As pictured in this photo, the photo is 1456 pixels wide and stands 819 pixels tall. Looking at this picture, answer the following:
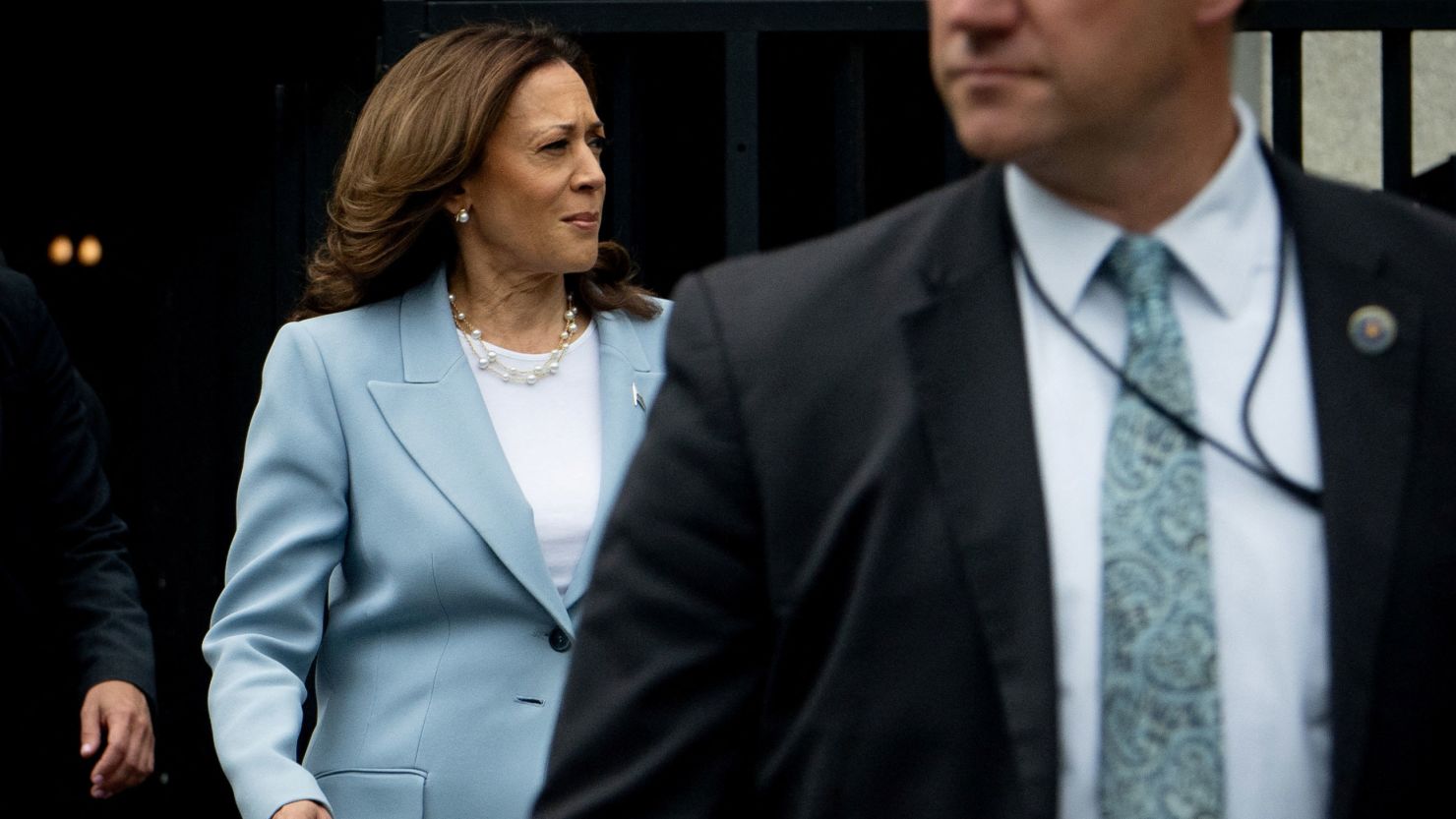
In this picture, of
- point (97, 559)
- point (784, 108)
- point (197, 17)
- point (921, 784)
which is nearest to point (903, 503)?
point (921, 784)

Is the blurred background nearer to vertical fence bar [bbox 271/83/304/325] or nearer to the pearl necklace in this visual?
vertical fence bar [bbox 271/83/304/325]

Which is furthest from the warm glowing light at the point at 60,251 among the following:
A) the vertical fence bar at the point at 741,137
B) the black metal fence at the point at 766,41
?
the vertical fence bar at the point at 741,137

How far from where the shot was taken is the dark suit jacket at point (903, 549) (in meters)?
1.52

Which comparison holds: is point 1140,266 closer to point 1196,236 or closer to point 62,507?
point 1196,236

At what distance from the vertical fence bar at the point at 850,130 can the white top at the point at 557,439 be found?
1.84ft

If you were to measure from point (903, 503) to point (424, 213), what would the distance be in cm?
203

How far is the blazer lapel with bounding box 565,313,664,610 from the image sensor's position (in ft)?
10.3

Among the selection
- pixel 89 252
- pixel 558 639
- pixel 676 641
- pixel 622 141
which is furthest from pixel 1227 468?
pixel 89 252

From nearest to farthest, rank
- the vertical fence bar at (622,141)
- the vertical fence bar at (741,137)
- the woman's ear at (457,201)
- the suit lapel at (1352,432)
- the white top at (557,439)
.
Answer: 1. the suit lapel at (1352,432)
2. the white top at (557,439)
3. the woman's ear at (457,201)
4. the vertical fence bar at (741,137)
5. the vertical fence bar at (622,141)

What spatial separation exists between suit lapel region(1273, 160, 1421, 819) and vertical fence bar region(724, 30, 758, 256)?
77.9 inches

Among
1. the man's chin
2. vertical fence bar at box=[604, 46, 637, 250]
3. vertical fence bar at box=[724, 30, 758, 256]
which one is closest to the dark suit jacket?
the man's chin

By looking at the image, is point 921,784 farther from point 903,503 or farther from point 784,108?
point 784,108

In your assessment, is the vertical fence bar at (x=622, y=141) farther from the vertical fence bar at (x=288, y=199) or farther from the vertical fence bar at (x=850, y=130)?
the vertical fence bar at (x=288, y=199)

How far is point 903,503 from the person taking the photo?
1.58m
